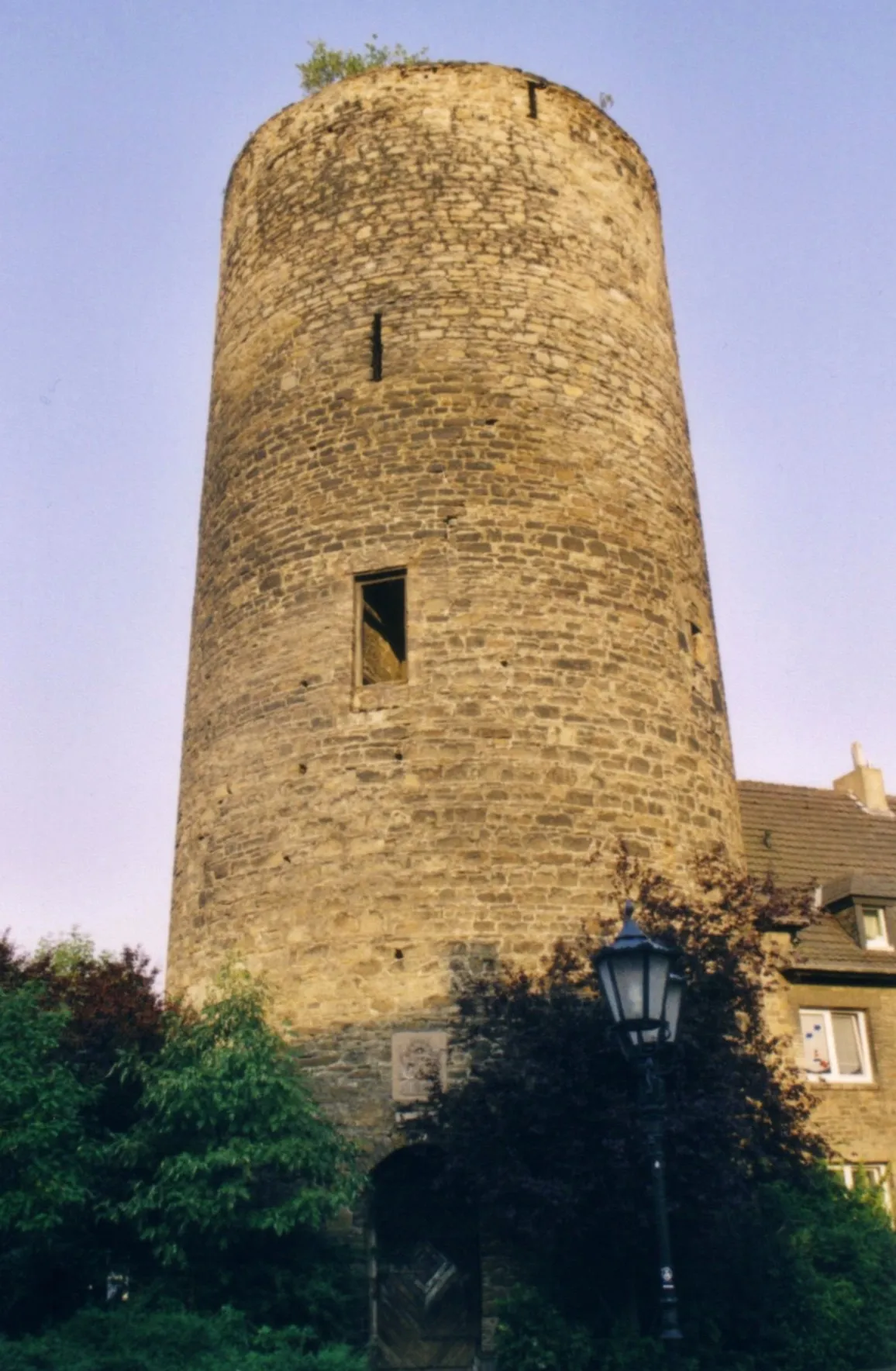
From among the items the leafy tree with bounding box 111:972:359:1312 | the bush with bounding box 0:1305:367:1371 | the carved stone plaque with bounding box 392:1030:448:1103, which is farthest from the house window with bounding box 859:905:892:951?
the bush with bounding box 0:1305:367:1371

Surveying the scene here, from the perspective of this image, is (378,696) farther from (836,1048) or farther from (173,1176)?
(836,1048)

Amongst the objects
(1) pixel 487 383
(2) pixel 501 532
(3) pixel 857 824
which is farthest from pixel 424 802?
(3) pixel 857 824

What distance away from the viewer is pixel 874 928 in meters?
19.4

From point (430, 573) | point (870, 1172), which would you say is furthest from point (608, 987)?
point (870, 1172)

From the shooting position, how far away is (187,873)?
13.8m

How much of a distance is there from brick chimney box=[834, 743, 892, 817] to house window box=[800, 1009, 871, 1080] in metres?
5.32

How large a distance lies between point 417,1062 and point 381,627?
4.58 m

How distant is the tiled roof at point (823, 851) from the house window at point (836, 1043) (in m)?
0.61

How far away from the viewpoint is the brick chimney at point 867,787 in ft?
75.0

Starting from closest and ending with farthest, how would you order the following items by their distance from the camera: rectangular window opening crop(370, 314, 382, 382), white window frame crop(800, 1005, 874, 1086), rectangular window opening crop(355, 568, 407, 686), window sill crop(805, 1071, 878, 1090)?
rectangular window opening crop(355, 568, 407, 686) < rectangular window opening crop(370, 314, 382, 382) < window sill crop(805, 1071, 878, 1090) < white window frame crop(800, 1005, 874, 1086)

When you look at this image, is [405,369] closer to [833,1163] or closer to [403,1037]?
[403,1037]

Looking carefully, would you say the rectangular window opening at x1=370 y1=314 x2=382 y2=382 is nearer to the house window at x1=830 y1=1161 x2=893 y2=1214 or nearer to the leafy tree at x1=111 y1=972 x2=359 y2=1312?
the leafy tree at x1=111 y1=972 x2=359 y2=1312

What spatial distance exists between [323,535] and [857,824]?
11802 mm

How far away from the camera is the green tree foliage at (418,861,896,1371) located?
1012 centimetres
